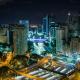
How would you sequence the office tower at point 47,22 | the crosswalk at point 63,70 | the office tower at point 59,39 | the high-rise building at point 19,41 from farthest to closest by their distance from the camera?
1. the office tower at point 47,22
2. the office tower at point 59,39
3. the high-rise building at point 19,41
4. the crosswalk at point 63,70

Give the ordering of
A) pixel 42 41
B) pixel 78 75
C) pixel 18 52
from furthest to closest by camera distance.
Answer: pixel 42 41, pixel 18 52, pixel 78 75

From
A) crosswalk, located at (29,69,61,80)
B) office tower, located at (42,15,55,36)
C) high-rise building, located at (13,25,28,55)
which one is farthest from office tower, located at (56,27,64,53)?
crosswalk, located at (29,69,61,80)

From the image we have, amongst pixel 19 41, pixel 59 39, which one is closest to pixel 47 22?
pixel 59 39

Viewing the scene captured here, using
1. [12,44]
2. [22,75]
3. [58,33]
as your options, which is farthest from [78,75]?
[58,33]

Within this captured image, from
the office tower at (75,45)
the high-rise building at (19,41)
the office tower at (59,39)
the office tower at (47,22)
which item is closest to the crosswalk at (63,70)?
the office tower at (75,45)

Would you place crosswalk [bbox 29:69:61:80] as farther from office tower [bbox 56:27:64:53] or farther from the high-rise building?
office tower [bbox 56:27:64:53]

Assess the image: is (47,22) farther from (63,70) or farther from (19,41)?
(63,70)

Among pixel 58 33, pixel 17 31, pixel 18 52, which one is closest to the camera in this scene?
pixel 18 52

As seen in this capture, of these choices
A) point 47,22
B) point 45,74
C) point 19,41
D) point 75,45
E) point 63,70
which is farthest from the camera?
point 47,22

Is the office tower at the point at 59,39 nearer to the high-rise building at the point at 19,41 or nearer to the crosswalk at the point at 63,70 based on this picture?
the high-rise building at the point at 19,41

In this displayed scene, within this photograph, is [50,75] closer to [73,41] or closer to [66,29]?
[73,41]

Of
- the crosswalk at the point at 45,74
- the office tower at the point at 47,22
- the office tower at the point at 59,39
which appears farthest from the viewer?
the office tower at the point at 47,22
